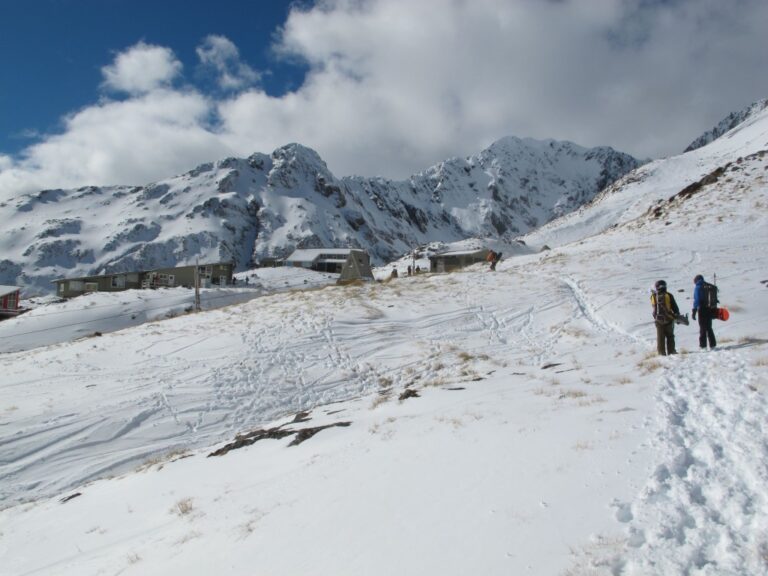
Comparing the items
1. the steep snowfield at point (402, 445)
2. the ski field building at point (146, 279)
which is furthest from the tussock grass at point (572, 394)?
the ski field building at point (146, 279)

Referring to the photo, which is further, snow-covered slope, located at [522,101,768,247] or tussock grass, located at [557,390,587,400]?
snow-covered slope, located at [522,101,768,247]

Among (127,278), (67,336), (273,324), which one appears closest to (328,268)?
(127,278)

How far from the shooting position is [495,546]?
434 cm

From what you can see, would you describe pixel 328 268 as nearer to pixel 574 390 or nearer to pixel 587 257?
pixel 587 257

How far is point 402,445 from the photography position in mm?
8141

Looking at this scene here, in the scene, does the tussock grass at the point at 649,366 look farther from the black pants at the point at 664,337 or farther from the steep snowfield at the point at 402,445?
the black pants at the point at 664,337

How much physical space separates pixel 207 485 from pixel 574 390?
782 cm

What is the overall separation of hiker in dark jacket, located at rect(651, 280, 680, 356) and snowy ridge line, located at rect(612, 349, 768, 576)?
16.7ft

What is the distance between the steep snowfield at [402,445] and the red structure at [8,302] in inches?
2176

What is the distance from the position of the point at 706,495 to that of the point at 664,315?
8.66 metres

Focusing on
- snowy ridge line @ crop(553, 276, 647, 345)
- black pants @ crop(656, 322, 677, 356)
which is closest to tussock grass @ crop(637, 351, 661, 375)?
black pants @ crop(656, 322, 677, 356)

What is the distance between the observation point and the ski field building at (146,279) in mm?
75812

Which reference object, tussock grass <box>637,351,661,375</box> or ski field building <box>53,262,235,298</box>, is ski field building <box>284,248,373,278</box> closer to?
ski field building <box>53,262,235,298</box>

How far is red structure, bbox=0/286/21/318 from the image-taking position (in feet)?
211
